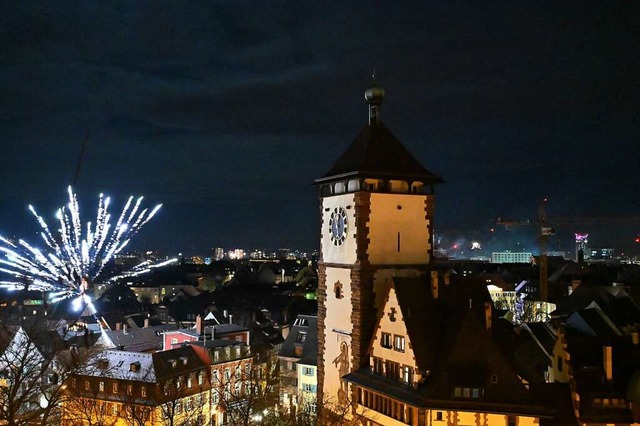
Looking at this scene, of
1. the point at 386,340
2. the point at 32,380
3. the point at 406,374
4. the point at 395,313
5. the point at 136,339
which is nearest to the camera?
the point at 406,374

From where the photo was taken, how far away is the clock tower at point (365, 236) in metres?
34.3

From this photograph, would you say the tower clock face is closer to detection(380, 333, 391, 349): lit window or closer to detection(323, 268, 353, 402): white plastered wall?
detection(323, 268, 353, 402): white plastered wall

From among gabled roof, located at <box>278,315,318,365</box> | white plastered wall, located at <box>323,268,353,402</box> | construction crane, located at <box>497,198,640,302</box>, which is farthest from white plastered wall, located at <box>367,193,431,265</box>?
construction crane, located at <box>497,198,640,302</box>

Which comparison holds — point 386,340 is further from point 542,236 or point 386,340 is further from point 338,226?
point 542,236

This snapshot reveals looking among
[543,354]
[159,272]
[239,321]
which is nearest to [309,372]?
[543,354]

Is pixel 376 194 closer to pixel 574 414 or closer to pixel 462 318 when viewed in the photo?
pixel 462 318

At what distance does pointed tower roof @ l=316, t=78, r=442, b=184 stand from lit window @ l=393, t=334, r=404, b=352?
8393 mm

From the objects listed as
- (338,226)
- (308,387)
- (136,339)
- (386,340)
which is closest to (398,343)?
(386,340)

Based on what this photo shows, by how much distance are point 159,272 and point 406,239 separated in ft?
539

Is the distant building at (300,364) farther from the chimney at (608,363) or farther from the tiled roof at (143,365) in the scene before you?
the chimney at (608,363)

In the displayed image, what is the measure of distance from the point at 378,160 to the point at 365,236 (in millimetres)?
4157

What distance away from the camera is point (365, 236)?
3431cm

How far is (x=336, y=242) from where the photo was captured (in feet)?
120

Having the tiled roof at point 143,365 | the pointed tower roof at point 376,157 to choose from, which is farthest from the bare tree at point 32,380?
the pointed tower roof at point 376,157
